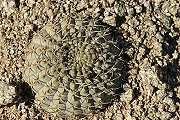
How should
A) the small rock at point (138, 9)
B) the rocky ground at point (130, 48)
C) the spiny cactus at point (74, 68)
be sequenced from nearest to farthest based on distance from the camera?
the spiny cactus at point (74, 68)
the rocky ground at point (130, 48)
the small rock at point (138, 9)

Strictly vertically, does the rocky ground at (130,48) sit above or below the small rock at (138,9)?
below

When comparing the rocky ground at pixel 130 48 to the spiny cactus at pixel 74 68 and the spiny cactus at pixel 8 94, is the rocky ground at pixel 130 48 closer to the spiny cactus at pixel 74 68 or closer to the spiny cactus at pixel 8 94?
the spiny cactus at pixel 8 94

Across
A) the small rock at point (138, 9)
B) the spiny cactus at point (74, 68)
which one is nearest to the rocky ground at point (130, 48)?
the small rock at point (138, 9)

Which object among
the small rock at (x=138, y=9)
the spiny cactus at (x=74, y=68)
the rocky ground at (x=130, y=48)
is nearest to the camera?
the spiny cactus at (x=74, y=68)

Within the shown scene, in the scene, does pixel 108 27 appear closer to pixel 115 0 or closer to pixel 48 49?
pixel 115 0

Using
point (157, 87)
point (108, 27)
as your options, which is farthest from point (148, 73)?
point (108, 27)

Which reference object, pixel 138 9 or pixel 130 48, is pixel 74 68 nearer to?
pixel 130 48
